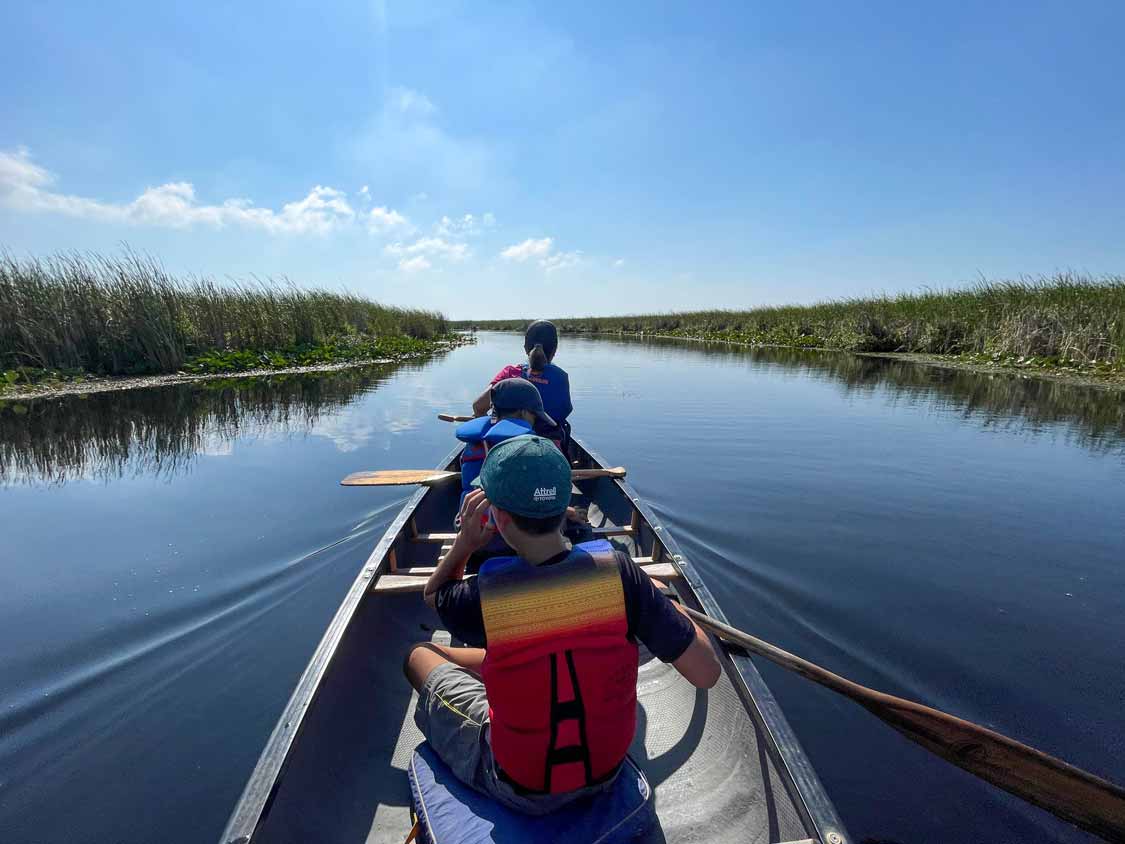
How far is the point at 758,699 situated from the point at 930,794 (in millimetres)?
1238

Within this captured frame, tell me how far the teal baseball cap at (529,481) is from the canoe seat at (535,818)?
1.01m

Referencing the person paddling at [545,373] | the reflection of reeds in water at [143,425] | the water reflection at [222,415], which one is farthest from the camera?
the water reflection at [222,415]

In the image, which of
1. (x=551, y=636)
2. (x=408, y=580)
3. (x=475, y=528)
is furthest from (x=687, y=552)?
(x=551, y=636)

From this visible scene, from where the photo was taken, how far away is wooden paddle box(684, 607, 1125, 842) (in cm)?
159

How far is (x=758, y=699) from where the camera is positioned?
6.68 feet

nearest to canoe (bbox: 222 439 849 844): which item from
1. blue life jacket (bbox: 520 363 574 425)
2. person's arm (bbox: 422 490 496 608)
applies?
person's arm (bbox: 422 490 496 608)

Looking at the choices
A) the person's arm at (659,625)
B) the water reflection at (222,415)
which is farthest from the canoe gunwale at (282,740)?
the water reflection at (222,415)

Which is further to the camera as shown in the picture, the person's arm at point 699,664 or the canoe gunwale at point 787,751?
the person's arm at point 699,664

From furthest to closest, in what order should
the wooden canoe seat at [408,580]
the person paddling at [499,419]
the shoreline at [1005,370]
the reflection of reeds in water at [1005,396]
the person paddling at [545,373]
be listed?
the shoreline at [1005,370], the reflection of reeds in water at [1005,396], the person paddling at [545,373], the person paddling at [499,419], the wooden canoe seat at [408,580]

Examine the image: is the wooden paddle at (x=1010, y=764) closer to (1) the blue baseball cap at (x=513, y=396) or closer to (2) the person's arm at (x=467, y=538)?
(2) the person's arm at (x=467, y=538)

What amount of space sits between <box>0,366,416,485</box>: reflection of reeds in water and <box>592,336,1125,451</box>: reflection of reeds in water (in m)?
13.2

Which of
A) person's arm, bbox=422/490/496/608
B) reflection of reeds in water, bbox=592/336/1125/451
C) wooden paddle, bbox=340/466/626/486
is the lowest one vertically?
reflection of reeds in water, bbox=592/336/1125/451

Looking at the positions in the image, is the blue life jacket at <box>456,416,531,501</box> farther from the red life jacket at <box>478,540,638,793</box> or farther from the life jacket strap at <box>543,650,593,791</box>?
the life jacket strap at <box>543,650,593,791</box>

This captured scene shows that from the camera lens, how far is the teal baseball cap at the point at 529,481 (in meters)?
1.50
